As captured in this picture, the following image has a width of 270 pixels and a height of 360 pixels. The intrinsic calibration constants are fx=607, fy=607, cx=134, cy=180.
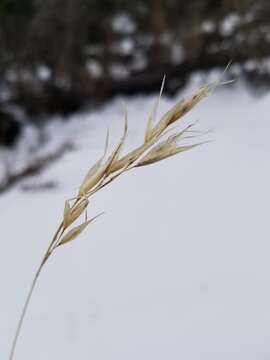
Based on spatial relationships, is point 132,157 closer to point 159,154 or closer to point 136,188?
point 159,154

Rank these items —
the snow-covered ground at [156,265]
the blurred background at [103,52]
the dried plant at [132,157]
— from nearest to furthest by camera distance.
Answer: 1. the dried plant at [132,157]
2. the snow-covered ground at [156,265]
3. the blurred background at [103,52]

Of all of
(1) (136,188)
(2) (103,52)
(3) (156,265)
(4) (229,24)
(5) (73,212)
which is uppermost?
(2) (103,52)

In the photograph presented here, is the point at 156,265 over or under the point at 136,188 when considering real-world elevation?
under

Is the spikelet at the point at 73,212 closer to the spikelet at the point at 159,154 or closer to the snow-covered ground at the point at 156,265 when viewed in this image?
the spikelet at the point at 159,154

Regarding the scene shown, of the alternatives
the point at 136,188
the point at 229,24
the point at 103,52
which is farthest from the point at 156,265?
the point at 103,52

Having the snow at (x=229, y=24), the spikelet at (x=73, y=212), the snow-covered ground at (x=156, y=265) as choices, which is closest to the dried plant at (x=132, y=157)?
the spikelet at (x=73, y=212)

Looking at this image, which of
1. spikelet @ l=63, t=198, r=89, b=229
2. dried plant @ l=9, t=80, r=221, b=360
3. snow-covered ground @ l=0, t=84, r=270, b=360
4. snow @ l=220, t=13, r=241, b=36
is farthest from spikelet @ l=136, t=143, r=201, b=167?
snow @ l=220, t=13, r=241, b=36
